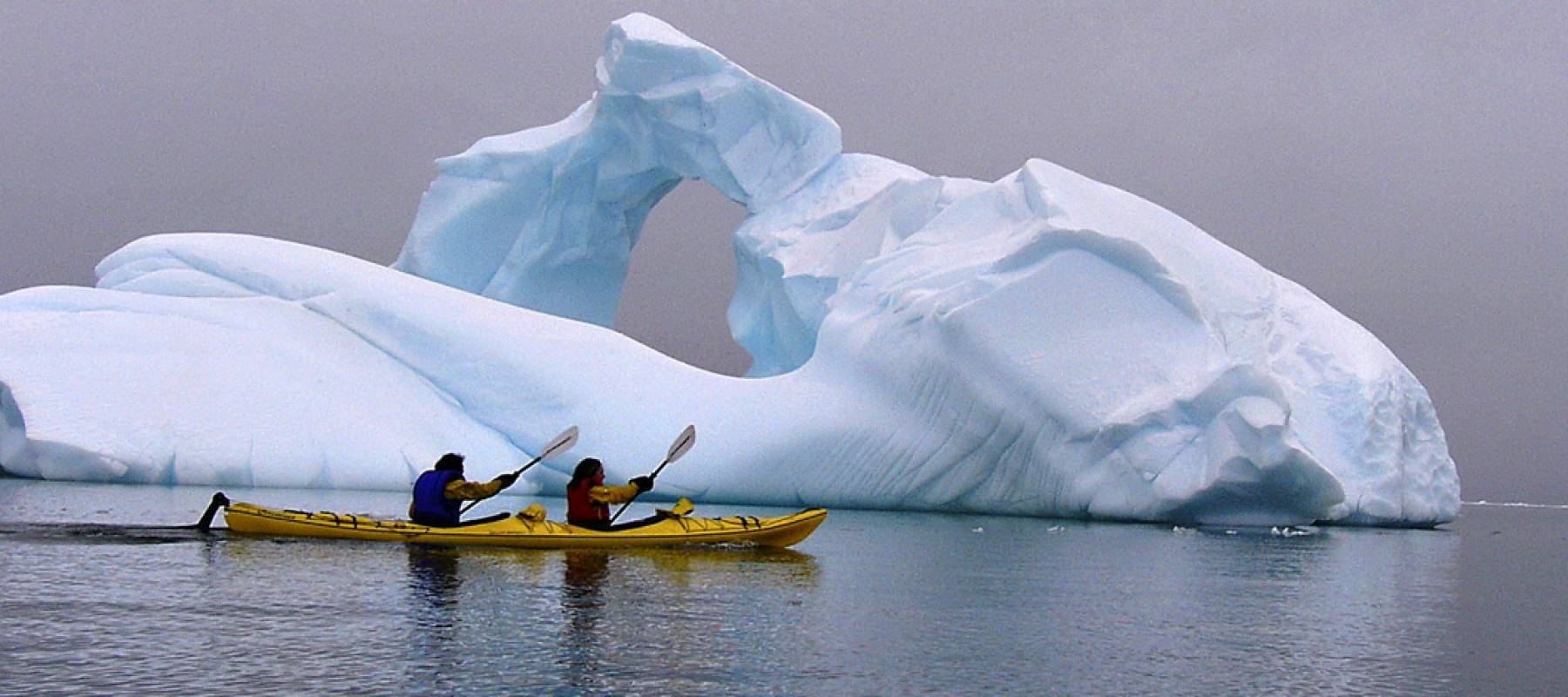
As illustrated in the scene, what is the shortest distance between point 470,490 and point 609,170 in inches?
565

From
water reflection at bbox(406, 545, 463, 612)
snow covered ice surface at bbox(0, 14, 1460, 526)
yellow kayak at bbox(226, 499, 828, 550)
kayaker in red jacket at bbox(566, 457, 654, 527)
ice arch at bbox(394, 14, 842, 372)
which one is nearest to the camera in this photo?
water reflection at bbox(406, 545, 463, 612)

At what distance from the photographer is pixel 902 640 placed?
6082 millimetres

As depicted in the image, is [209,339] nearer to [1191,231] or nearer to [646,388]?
[646,388]

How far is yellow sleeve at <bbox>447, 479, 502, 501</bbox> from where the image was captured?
355 inches

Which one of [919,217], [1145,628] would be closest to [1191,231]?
[919,217]

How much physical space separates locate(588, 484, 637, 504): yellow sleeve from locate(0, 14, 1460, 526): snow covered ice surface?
281 inches

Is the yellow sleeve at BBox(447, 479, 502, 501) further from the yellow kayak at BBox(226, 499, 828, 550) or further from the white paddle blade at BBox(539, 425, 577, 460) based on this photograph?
the white paddle blade at BBox(539, 425, 577, 460)

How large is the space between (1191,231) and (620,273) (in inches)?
432

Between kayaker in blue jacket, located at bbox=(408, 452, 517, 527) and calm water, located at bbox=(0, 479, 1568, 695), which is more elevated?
kayaker in blue jacket, located at bbox=(408, 452, 517, 527)

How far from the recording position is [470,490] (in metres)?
9.05

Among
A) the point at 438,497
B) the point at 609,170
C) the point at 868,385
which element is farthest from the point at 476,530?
the point at 609,170

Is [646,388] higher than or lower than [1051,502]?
higher

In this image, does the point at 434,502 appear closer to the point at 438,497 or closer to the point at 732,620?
the point at 438,497

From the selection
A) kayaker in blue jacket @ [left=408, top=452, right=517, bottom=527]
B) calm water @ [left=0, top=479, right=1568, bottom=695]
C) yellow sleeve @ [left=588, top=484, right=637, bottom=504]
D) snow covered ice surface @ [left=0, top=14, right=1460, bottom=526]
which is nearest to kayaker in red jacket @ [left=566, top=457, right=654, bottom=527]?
yellow sleeve @ [left=588, top=484, right=637, bottom=504]
